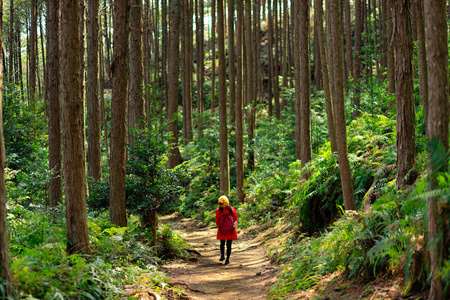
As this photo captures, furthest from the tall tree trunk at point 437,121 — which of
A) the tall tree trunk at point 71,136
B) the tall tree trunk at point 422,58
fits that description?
the tall tree trunk at point 71,136

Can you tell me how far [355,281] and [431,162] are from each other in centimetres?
226

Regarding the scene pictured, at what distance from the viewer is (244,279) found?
26.7 feet

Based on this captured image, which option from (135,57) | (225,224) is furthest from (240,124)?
(225,224)

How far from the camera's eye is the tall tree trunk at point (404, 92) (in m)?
5.53

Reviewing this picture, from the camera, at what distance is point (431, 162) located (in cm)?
381

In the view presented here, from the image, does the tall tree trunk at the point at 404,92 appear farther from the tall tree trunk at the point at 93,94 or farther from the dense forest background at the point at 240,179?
the tall tree trunk at the point at 93,94

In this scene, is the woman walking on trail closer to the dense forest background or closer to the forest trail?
the forest trail

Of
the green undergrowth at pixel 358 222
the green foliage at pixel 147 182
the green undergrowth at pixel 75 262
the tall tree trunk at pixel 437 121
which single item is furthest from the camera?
the green foliage at pixel 147 182

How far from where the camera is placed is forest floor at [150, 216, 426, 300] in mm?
4852

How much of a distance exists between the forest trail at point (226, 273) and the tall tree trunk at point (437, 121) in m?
3.74

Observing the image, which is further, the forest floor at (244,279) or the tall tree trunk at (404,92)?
the tall tree trunk at (404,92)

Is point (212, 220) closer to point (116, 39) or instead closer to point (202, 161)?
point (202, 161)

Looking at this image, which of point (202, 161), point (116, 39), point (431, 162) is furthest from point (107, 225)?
point (202, 161)

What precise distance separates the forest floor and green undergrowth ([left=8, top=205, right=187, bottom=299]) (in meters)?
0.66
